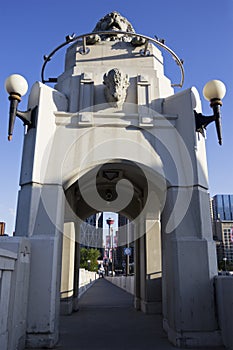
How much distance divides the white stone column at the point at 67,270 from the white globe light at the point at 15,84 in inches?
193

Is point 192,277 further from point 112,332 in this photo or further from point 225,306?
point 112,332

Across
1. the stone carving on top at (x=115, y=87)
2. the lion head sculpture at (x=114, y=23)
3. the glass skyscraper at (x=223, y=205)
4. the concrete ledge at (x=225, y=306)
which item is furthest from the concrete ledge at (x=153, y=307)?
the glass skyscraper at (x=223, y=205)

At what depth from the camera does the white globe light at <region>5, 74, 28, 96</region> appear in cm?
545

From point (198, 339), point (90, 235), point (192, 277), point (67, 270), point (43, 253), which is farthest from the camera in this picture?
point (90, 235)

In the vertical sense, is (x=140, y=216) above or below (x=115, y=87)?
below

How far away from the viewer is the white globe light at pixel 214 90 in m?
5.75

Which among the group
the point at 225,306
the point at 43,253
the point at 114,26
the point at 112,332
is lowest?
the point at 112,332

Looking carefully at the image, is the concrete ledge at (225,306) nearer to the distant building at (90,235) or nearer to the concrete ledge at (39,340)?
the concrete ledge at (39,340)

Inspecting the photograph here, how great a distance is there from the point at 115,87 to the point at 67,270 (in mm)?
5495

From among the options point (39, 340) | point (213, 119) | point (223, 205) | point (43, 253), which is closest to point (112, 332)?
point (39, 340)

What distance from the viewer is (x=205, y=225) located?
556cm

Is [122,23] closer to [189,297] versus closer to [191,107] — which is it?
[191,107]

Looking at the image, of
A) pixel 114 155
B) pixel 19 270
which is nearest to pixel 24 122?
pixel 114 155

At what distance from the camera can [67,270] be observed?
8.79 metres
